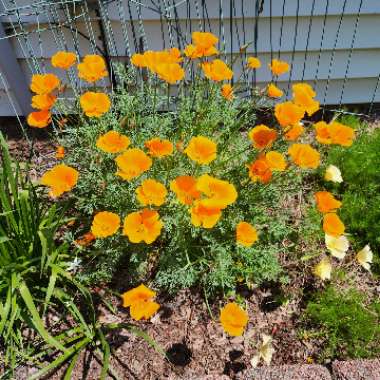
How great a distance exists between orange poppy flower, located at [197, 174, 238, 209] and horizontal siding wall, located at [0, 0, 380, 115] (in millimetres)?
1476

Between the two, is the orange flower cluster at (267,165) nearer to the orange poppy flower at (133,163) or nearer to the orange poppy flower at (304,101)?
the orange poppy flower at (304,101)

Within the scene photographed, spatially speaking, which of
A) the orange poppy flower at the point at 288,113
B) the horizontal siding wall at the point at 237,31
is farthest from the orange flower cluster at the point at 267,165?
the horizontal siding wall at the point at 237,31

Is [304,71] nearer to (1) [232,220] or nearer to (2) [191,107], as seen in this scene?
(2) [191,107]

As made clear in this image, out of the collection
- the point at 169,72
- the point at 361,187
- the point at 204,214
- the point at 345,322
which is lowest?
the point at 345,322

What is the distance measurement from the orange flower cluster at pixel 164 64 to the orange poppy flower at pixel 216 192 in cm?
47

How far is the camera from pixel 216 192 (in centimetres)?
182

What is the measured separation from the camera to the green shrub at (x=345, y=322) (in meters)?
2.27

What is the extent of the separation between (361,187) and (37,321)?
2010 millimetres

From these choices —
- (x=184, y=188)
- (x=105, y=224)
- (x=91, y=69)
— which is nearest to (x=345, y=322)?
(x=184, y=188)

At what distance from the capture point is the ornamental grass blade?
2.02 meters

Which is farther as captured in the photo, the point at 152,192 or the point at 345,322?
the point at 345,322

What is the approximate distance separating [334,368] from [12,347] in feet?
4.92

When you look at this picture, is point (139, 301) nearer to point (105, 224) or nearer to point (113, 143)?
point (105, 224)

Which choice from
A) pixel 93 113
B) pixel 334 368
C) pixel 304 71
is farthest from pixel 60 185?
pixel 304 71
